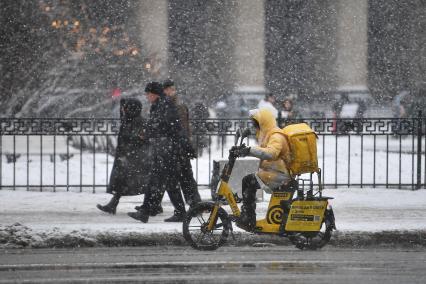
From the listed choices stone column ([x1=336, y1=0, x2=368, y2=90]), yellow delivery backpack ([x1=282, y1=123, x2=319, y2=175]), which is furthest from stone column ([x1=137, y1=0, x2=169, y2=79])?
yellow delivery backpack ([x1=282, y1=123, x2=319, y2=175])

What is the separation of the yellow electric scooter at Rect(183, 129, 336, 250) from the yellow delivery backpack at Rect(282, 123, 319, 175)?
0.16 meters

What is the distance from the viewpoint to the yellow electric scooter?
10.1 metres

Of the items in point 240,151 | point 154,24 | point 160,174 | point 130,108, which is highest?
point 154,24

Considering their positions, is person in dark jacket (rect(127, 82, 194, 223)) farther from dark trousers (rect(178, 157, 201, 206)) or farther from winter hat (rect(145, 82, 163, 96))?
dark trousers (rect(178, 157, 201, 206))

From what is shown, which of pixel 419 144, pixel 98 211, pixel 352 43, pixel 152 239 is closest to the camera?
pixel 152 239

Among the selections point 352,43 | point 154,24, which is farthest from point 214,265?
point 352,43

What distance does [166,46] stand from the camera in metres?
40.5

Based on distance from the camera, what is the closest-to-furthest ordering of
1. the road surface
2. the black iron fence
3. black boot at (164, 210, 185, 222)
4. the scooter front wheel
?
the road surface → the scooter front wheel → black boot at (164, 210, 185, 222) → the black iron fence

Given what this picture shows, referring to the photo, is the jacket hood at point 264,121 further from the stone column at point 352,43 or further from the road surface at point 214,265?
the stone column at point 352,43

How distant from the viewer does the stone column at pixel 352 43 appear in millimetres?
41000

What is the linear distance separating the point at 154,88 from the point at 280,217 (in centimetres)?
274

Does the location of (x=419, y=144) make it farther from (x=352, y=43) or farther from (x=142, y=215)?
(x=352, y=43)

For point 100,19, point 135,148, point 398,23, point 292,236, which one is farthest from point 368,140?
point 292,236

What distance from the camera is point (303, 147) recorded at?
9930 millimetres
